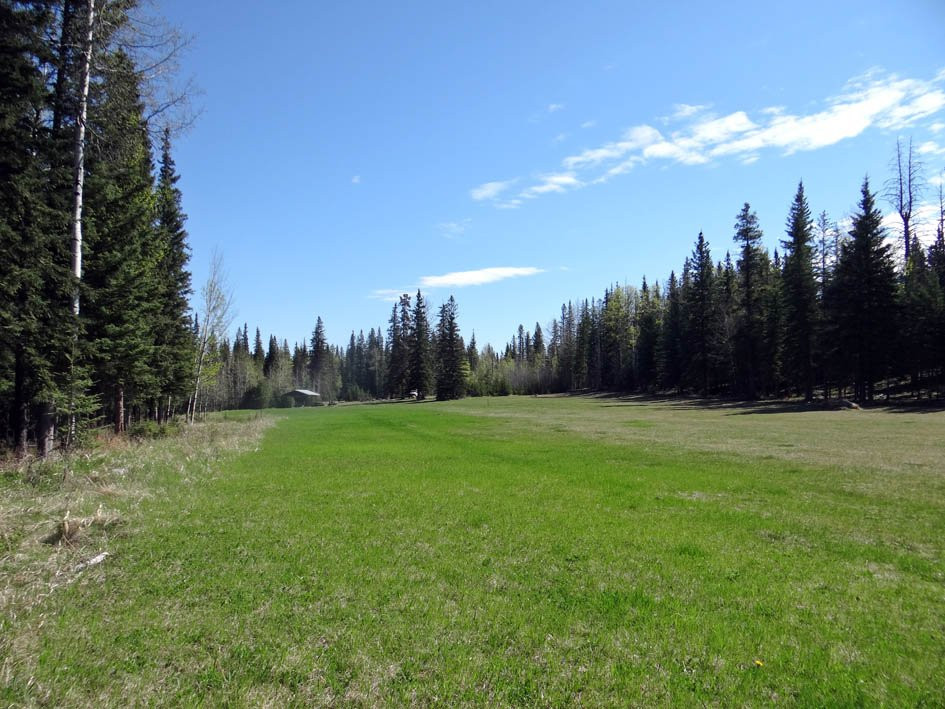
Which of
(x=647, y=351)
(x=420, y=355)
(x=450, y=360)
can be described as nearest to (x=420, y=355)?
(x=420, y=355)

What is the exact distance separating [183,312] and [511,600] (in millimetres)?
33413

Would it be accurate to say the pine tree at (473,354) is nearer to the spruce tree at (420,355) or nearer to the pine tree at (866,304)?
the spruce tree at (420,355)

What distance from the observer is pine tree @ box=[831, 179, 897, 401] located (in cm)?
4550

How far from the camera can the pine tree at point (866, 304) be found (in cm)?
4550

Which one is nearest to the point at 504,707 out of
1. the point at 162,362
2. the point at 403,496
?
the point at 403,496

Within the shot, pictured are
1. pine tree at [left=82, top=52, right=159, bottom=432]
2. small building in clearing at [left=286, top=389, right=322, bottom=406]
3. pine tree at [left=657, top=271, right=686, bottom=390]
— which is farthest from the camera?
small building in clearing at [left=286, top=389, right=322, bottom=406]

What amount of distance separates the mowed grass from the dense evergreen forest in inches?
248

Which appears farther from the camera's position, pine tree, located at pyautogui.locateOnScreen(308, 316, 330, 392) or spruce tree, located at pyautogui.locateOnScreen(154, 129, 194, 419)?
pine tree, located at pyautogui.locateOnScreen(308, 316, 330, 392)

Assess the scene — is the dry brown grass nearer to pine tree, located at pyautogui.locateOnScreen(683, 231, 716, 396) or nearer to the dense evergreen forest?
the dense evergreen forest

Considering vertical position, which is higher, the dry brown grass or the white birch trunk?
the white birch trunk

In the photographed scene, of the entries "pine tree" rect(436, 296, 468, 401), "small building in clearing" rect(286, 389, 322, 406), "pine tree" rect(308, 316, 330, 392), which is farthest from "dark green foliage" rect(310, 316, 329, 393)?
"pine tree" rect(436, 296, 468, 401)

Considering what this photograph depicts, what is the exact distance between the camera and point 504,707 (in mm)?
3869

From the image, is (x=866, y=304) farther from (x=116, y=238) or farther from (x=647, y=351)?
(x=116, y=238)

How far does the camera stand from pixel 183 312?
3297 centimetres
